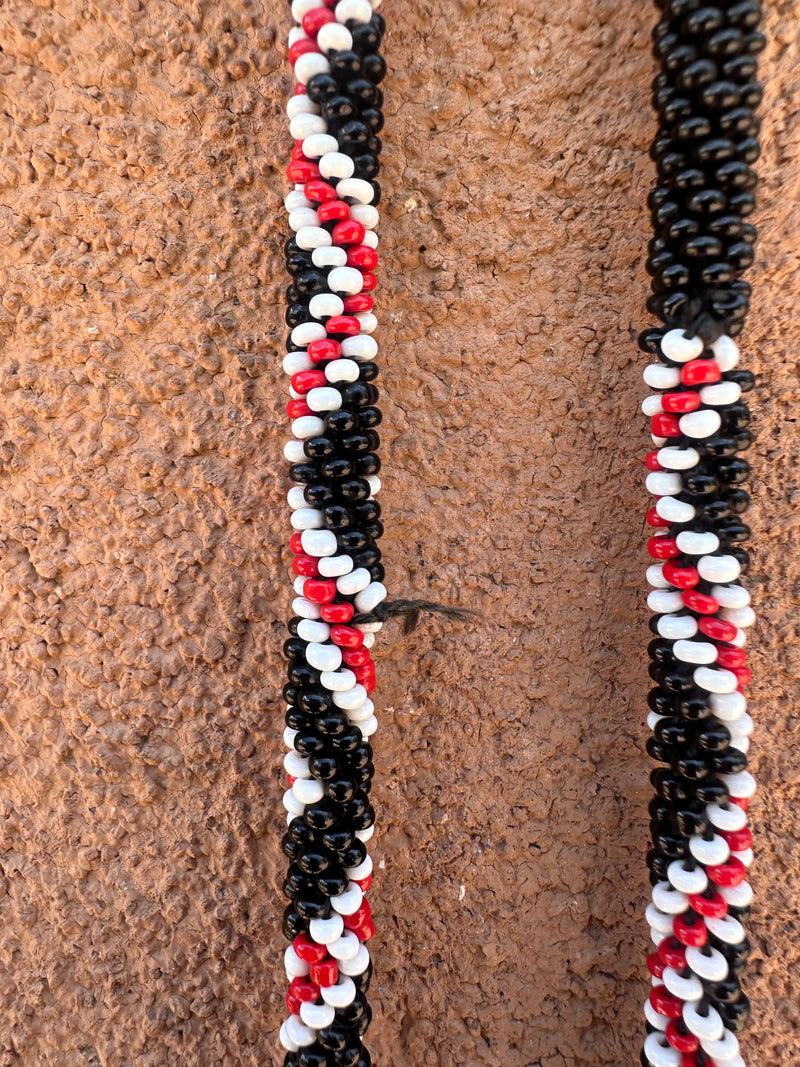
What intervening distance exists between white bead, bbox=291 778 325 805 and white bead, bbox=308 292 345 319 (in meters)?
0.31

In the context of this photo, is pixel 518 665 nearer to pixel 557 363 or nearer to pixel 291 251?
pixel 557 363

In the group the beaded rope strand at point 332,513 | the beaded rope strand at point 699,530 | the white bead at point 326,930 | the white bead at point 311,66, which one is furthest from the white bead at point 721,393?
the white bead at point 326,930

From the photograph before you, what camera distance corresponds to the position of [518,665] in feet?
1.79

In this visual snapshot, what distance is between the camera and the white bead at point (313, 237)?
43 centimetres

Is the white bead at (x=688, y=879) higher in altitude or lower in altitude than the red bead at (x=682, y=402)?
lower

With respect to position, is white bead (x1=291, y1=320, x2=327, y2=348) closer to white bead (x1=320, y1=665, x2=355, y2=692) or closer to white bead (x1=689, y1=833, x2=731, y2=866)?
white bead (x1=320, y1=665, x2=355, y2=692)

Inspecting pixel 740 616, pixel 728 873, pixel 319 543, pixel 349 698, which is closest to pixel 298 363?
pixel 319 543

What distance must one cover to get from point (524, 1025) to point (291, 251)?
629mm

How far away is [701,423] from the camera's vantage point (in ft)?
1.37

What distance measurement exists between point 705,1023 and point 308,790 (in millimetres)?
292

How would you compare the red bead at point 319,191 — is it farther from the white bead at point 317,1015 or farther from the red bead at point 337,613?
the white bead at point 317,1015

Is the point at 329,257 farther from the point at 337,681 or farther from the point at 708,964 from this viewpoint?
the point at 708,964

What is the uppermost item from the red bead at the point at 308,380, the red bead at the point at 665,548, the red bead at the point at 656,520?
the red bead at the point at 308,380

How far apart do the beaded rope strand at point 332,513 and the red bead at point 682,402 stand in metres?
0.19
